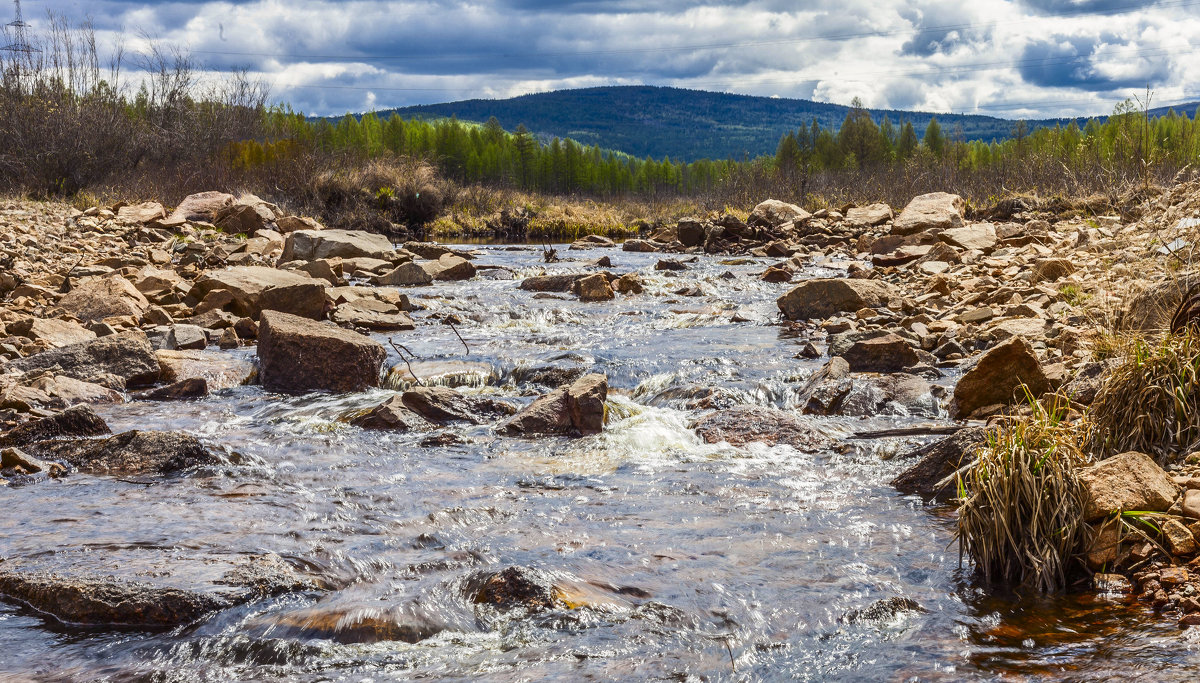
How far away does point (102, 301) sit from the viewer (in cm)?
1094

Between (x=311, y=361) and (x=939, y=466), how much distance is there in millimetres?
6199

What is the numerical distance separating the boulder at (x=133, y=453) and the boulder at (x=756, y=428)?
3965 mm

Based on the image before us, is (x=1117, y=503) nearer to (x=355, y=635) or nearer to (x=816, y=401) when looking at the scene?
(x=355, y=635)

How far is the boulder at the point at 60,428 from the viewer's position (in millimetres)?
6512

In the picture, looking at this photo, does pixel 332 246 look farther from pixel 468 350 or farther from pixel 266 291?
pixel 468 350

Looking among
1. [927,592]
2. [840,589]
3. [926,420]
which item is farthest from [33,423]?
[926,420]

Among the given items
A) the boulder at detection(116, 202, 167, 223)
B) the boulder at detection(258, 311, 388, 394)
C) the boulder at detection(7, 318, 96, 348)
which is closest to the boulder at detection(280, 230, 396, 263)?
the boulder at detection(116, 202, 167, 223)

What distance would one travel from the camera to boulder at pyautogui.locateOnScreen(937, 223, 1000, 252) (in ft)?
53.9

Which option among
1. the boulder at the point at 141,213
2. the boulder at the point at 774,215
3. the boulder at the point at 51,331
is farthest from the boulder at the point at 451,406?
the boulder at the point at 774,215

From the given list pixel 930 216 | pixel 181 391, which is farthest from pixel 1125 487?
pixel 930 216

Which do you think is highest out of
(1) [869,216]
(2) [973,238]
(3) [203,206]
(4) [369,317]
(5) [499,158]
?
(5) [499,158]

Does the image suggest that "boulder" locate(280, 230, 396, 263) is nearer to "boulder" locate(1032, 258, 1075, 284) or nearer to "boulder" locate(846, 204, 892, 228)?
"boulder" locate(1032, 258, 1075, 284)

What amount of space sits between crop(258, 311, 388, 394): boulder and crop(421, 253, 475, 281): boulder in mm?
9256

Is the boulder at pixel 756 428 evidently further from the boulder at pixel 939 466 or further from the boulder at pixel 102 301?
the boulder at pixel 102 301
